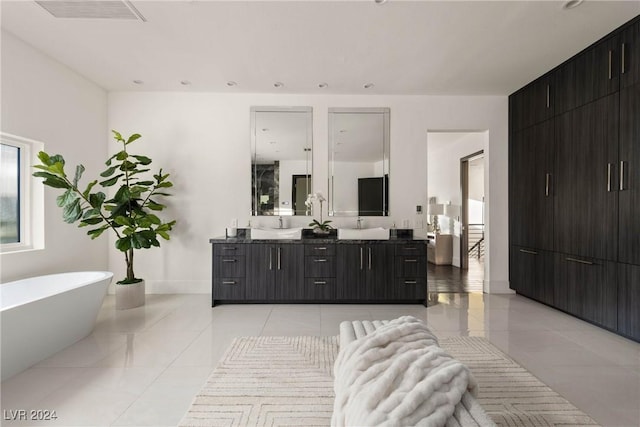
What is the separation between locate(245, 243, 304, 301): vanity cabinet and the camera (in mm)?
3801

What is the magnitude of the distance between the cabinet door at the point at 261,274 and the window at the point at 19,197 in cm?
236

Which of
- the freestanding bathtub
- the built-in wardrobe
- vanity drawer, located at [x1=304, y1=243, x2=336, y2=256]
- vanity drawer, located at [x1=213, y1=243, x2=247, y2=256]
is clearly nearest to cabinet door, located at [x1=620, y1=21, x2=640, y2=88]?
the built-in wardrobe

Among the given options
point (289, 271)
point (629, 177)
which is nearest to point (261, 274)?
point (289, 271)

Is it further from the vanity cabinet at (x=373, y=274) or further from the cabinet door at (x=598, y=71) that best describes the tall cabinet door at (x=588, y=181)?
the vanity cabinet at (x=373, y=274)

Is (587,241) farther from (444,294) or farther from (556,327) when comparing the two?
(444,294)

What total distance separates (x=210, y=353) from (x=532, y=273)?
407 centimetres

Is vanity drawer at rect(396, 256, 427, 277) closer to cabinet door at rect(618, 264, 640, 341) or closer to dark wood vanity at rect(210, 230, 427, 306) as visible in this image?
dark wood vanity at rect(210, 230, 427, 306)

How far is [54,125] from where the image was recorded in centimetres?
343

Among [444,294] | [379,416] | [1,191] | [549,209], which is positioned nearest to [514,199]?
[549,209]

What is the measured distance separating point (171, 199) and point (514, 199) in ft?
16.6

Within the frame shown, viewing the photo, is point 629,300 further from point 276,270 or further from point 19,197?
point 19,197

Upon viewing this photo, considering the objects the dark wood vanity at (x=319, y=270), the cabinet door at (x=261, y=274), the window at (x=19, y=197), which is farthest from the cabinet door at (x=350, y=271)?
the window at (x=19, y=197)

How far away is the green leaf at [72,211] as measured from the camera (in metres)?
3.15

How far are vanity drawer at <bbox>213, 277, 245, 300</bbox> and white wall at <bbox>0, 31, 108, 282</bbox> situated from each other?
180cm
